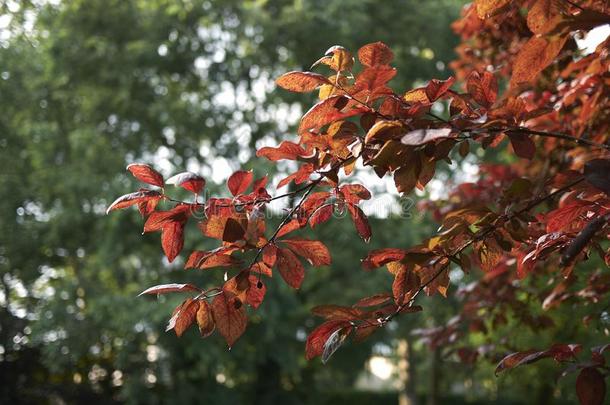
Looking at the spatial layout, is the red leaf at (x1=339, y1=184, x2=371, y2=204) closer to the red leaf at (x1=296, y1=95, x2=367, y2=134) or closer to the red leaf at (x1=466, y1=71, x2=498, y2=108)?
the red leaf at (x1=296, y1=95, x2=367, y2=134)

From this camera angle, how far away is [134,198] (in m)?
1.31

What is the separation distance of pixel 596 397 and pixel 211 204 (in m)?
0.83

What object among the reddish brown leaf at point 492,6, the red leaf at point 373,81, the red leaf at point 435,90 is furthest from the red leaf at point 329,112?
the reddish brown leaf at point 492,6

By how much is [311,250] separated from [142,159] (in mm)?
9143

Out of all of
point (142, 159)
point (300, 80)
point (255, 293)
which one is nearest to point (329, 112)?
point (300, 80)

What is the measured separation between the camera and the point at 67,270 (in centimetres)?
1199

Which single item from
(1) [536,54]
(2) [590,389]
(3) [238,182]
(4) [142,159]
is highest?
(1) [536,54]

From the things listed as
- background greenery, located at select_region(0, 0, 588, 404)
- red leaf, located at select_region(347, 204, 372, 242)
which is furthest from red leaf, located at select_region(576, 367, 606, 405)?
background greenery, located at select_region(0, 0, 588, 404)

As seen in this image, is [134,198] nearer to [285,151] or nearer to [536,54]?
[285,151]

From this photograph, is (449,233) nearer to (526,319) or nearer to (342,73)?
(342,73)

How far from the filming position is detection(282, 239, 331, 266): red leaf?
1438 millimetres

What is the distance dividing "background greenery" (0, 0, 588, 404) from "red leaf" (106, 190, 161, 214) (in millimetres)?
7247

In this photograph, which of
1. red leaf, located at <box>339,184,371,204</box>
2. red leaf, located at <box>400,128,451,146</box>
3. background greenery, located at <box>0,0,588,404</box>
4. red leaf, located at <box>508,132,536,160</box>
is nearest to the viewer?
red leaf, located at <box>400,128,451,146</box>

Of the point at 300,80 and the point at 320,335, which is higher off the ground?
the point at 300,80
